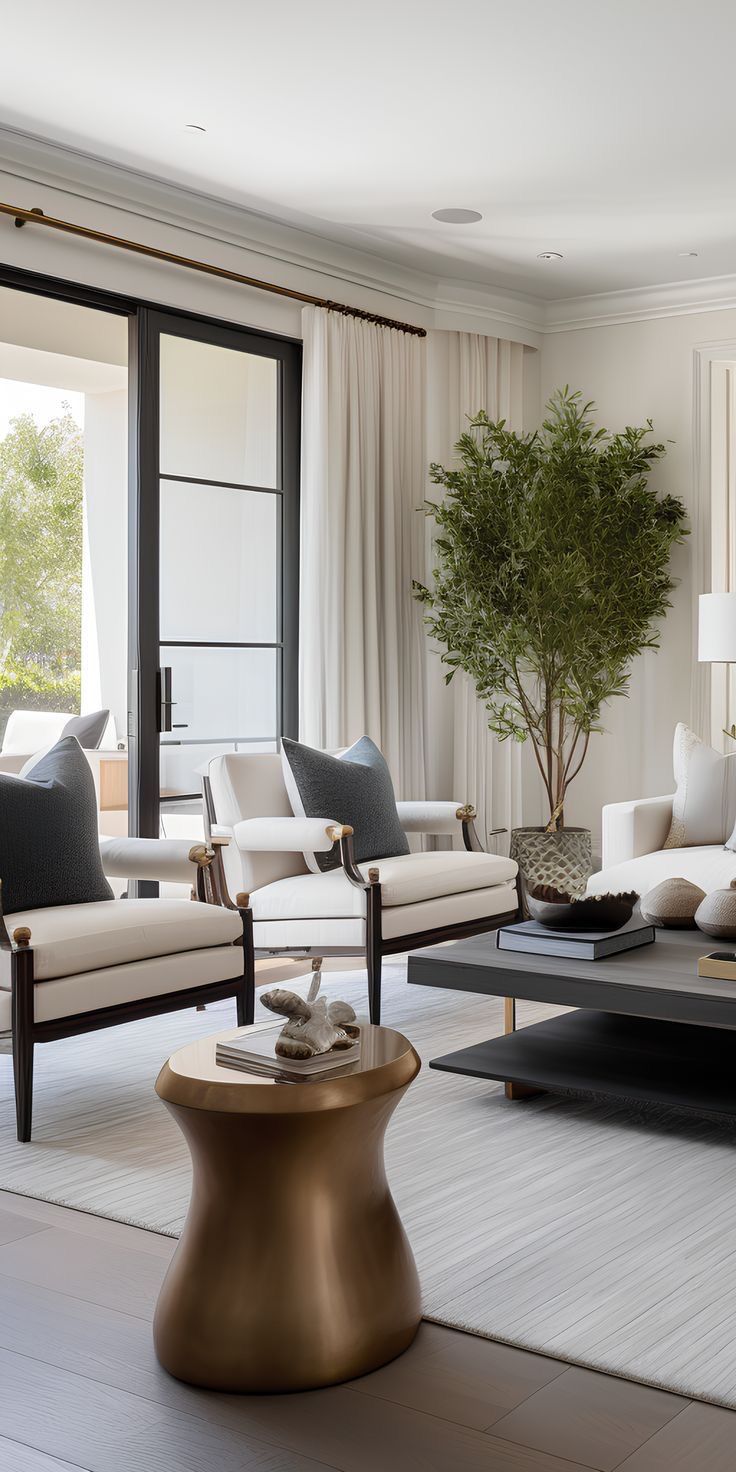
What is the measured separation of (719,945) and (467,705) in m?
3.53

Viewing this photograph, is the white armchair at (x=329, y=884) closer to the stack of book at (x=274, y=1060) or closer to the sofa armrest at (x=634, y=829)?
the sofa armrest at (x=634, y=829)

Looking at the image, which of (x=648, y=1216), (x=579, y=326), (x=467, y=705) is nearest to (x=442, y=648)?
(x=467, y=705)

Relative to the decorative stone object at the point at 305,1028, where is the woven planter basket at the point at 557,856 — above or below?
below

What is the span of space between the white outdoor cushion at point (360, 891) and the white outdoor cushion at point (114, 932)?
543 millimetres

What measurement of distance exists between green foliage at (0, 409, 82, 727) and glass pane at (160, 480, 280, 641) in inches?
140

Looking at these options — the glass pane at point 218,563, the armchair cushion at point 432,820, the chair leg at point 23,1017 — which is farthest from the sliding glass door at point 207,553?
the chair leg at point 23,1017

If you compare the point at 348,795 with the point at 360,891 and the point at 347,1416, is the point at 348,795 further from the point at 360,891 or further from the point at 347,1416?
the point at 347,1416

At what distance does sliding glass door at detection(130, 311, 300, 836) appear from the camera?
5.45 m

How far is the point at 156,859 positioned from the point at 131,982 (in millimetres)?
683

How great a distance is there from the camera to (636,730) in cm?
703

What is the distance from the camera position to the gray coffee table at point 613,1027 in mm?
3021

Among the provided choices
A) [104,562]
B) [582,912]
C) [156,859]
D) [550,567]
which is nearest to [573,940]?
[582,912]

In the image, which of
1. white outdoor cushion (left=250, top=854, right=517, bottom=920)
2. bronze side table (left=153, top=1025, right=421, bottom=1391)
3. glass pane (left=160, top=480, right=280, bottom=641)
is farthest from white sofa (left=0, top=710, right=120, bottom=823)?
bronze side table (left=153, top=1025, right=421, bottom=1391)

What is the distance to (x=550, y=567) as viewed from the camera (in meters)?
6.27
